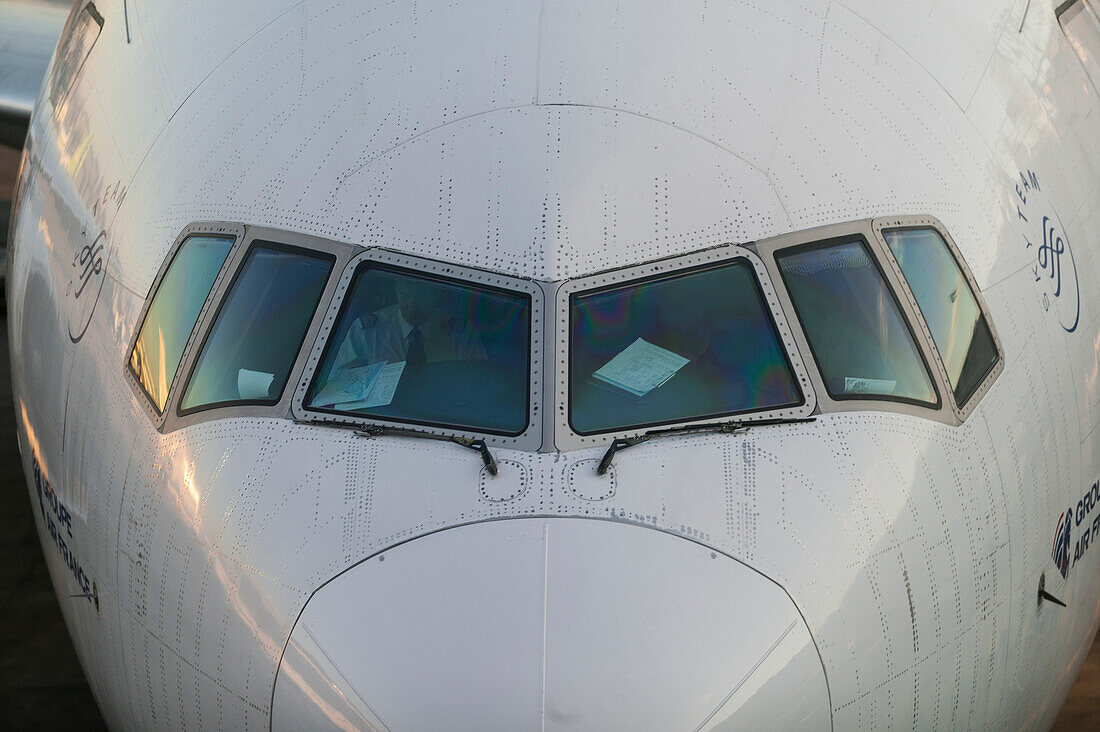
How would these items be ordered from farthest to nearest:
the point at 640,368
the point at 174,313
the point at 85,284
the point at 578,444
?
the point at 85,284 < the point at 174,313 < the point at 640,368 < the point at 578,444

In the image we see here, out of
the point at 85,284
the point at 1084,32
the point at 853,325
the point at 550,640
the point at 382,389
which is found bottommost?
the point at 550,640

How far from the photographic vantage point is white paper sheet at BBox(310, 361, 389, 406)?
460 cm

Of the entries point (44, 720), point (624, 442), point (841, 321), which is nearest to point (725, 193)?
point (841, 321)

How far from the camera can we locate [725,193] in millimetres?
4754

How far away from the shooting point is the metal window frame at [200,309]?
490cm

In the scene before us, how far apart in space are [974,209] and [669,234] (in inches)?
50.9

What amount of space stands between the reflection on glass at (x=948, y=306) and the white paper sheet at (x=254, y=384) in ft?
7.63

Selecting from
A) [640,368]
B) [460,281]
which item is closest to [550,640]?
[640,368]

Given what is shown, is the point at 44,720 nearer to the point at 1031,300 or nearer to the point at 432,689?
the point at 432,689

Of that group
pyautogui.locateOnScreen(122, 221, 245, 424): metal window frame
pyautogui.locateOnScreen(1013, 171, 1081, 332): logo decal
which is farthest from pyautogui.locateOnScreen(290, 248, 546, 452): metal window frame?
pyautogui.locateOnScreen(1013, 171, 1081, 332): logo decal

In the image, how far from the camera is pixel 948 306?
4891 mm

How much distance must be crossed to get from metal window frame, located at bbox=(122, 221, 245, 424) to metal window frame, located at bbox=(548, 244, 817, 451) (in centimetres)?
130

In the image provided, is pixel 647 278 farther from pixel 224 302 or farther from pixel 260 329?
pixel 224 302

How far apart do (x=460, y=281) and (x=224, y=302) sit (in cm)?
93
